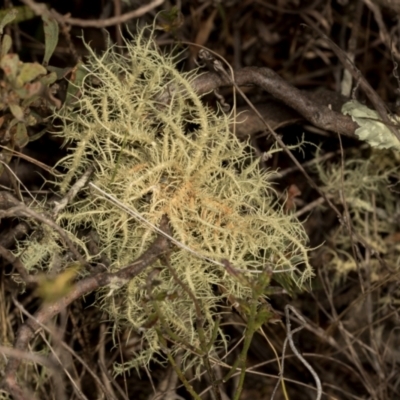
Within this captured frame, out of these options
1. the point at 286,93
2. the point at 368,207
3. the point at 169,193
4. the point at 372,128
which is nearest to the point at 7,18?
Answer: the point at 169,193

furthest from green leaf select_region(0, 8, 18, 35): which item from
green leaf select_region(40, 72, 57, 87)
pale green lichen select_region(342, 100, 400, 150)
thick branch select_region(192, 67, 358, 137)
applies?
pale green lichen select_region(342, 100, 400, 150)

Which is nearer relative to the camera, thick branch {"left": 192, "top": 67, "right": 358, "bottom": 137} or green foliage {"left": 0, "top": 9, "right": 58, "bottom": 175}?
green foliage {"left": 0, "top": 9, "right": 58, "bottom": 175}

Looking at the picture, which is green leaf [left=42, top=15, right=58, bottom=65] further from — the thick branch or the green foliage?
the thick branch

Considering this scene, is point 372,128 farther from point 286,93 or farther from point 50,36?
point 50,36

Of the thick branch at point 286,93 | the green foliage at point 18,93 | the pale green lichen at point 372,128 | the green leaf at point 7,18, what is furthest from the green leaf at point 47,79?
the pale green lichen at point 372,128

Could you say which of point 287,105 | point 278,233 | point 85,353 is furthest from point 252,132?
point 85,353

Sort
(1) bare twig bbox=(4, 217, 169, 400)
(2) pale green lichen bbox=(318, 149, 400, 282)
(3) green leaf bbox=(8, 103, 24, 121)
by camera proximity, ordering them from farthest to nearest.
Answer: (2) pale green lichen bbox=(318, 149, 400, 282) < (3) green leaf bbox=(8, 103, 24, 121) < (1) bare twig bbox=(4, 217, 169, 400)

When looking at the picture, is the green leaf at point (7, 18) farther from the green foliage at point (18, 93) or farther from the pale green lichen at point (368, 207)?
the pale green lichen at point (368, 207)

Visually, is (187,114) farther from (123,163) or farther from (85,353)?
(85,353)

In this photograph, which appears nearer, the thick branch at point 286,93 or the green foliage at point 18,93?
the green foliage at point 18,93
